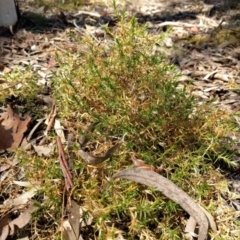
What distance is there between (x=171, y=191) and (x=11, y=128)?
2.81 feet

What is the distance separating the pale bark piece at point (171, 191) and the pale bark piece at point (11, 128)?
Answer: 0.60m

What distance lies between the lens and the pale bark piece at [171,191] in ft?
5.37

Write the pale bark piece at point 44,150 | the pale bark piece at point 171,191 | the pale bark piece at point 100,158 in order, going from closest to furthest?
the pale bark piece at point 171,191
the pale bark piece at point 100,158
the pale bark piece at point 44,150

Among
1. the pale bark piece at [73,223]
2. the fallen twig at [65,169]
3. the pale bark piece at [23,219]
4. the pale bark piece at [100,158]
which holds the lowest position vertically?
the pale bark piece at [23,219]

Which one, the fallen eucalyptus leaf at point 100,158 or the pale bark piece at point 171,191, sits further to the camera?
the fallen eucalyptus leaf at point 100,158

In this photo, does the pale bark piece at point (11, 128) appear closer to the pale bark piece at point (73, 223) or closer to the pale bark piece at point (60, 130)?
the pale bark piece at point (60, 130)

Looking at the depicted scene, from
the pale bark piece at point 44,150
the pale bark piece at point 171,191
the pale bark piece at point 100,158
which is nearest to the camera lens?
the pale bark piece at point 171,191

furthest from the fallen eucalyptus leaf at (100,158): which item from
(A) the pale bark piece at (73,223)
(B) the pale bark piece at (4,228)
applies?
(B) the pale bark piece at (4,228)

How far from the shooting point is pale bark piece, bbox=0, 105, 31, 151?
204 centimetres

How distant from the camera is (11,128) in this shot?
210 centimetres

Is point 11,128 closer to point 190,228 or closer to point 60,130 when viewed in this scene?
point 60,130

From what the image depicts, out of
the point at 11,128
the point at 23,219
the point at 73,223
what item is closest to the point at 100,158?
the point at 73,223

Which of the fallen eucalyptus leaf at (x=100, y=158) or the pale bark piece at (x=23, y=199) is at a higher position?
the fallen eucalyptus leaf at (x=100, y=158)

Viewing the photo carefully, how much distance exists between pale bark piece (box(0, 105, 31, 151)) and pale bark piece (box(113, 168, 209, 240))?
0.60m
